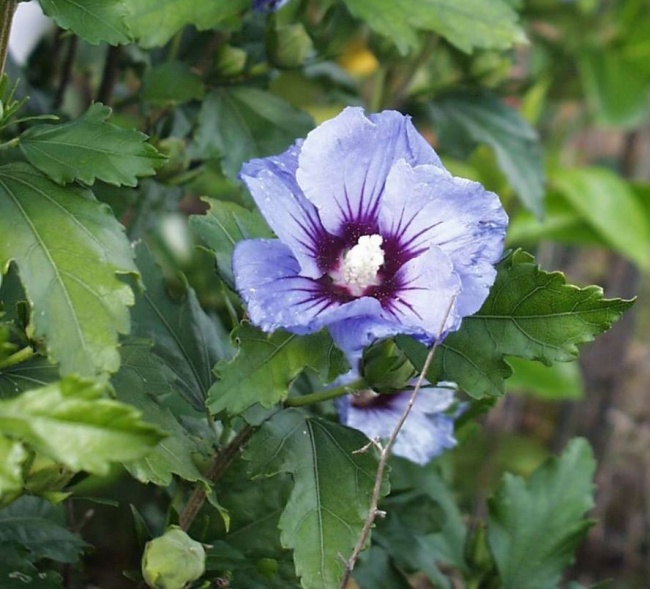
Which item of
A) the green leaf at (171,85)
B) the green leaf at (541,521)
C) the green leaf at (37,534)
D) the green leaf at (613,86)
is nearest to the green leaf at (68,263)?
the green leaf at (37,534)

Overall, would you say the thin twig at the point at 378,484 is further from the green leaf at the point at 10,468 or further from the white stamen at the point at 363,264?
the green leaf at the point at 10,468

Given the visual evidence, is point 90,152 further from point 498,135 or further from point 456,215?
point 498,135

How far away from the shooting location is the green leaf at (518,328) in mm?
685

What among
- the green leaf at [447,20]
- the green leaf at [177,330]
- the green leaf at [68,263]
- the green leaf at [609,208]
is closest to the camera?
the green leaf at [68,263]

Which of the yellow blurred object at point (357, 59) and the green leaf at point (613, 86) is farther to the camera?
the yellow blurred object at point (357, 59)

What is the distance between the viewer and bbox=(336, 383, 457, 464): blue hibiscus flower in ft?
2.93

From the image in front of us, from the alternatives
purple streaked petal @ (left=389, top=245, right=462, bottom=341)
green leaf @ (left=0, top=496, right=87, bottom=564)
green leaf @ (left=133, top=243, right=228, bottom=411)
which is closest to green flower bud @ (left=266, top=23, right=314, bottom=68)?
green leaf @ (left=133, top=243, right=228, bottom=411)

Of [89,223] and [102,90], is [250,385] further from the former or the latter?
[102,90]

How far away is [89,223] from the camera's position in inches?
26.1

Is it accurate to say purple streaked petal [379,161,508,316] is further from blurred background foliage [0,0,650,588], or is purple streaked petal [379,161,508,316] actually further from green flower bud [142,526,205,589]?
green flower bud [142,526,205,589]

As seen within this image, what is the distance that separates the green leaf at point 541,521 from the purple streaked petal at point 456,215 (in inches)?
14.9

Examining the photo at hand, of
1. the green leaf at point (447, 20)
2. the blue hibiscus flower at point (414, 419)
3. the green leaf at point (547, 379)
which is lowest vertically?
the green leaf at point (547, 379)

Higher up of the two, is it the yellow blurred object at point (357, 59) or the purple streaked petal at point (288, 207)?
the purple streaked petal at point (288, 207)

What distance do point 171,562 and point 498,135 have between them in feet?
2.49
